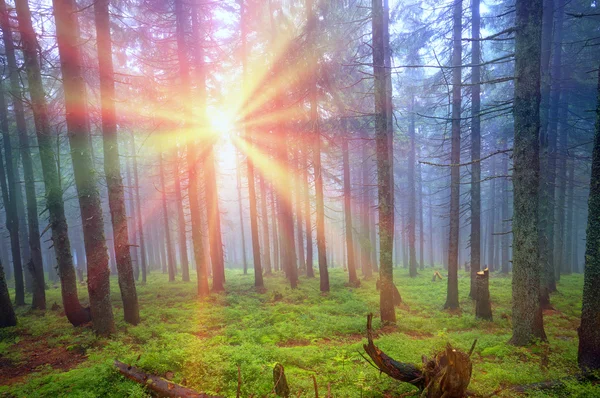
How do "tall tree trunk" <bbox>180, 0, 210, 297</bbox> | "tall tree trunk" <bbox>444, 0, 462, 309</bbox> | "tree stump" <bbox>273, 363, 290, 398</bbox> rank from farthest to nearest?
"tall tree trunk" <bbox>180, 0, 210, 297</bbox> → "tall tree trunk" <bbox>444, 0, 462, 309</bbox> → "tree stump" <bbox>273, 363, 290, 398</bbox>

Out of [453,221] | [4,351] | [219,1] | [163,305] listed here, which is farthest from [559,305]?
[219,1]

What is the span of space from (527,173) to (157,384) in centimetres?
960

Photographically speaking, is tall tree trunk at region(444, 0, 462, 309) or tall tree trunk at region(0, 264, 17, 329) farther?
tall tree trunk at region(444, 0, 462, 309)

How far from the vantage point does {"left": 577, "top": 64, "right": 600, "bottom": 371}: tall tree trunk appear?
5668 mm

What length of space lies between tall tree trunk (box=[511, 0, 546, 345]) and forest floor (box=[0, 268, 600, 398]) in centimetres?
93

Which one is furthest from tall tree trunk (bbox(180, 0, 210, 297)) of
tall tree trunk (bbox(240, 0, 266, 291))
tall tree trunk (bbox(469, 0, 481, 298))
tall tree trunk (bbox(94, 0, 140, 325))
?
tall tree trunk (bbox(469, 0, 481, 298))

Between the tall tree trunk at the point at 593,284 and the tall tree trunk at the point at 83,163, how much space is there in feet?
40.8

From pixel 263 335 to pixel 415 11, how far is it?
63.1 ft

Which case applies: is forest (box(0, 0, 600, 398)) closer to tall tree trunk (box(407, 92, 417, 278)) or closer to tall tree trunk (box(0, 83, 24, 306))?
tall tree trunk (box(0, 83, 24, 306))

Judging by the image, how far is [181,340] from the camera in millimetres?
7762

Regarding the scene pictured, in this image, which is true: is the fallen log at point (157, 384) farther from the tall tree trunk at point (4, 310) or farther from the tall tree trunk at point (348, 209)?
the tall tree trunk at point (348, 209)

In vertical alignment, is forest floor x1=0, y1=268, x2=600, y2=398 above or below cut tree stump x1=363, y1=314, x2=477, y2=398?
below

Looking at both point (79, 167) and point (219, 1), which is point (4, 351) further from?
point (219, 1)

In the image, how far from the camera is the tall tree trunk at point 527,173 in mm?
6703
